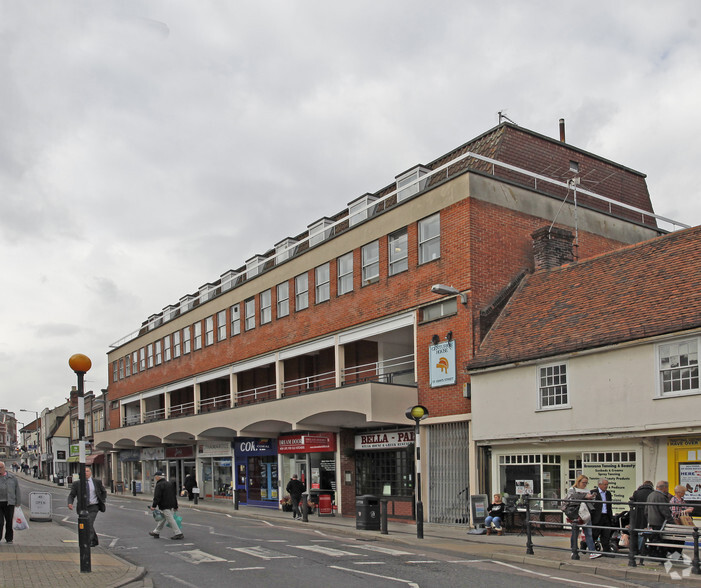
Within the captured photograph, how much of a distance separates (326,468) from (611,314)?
45.6 feet

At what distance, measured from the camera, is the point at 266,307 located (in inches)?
1335

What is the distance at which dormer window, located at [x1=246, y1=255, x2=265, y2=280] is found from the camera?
119 ft

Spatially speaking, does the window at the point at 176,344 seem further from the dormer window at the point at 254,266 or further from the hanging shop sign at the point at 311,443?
the hanging shop sign at the point at 311,443

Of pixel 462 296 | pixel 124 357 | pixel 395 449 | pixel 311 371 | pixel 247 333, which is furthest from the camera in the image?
pixel 124 357

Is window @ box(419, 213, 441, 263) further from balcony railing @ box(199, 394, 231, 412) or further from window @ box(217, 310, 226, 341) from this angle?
balcony railing @ box(199, 394, 231, 412)

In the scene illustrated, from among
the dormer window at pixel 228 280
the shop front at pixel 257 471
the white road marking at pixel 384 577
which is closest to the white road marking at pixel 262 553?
the white road marking at pixel 384 577

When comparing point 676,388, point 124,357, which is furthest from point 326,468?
point 124,357

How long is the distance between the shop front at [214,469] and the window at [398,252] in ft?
51.6

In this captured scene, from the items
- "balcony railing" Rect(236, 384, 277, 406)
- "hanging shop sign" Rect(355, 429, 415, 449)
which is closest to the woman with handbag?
"hanging shop sign" Rect(355, 429, 415, 449)

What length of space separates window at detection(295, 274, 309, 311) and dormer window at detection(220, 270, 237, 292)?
7.77 meters

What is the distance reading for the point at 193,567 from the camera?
41.0 ft

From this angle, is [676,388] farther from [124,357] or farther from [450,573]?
[124,357]

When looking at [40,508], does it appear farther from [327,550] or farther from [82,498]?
[82,498]

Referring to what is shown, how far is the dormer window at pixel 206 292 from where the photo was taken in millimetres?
41188
